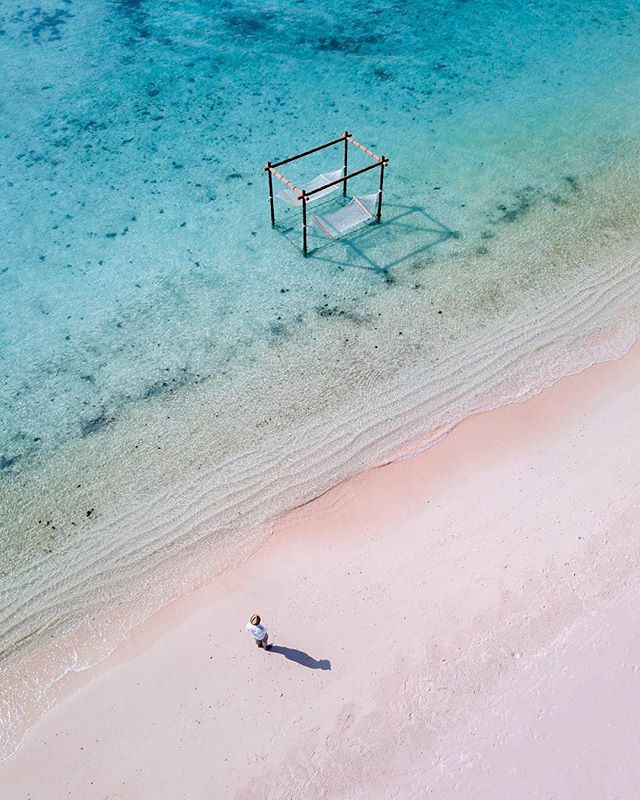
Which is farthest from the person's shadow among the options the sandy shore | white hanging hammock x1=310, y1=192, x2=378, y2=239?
white hanging hammock x1=310, y1=192, x2=378, y2=239

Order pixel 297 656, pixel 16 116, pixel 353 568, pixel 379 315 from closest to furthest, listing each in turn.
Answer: pixel 297 656 → pixel 353 568 → pixel 379 315 → pixel 16 116

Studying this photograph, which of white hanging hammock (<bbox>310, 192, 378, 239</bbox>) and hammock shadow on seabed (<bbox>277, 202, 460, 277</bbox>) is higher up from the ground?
white hanging hammock (<bbox>310, 192, 378, 239</bbox>)

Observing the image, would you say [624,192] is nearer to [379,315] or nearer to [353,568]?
[379,315]

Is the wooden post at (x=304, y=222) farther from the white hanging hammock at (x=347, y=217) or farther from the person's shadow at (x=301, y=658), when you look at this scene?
the person's shadow at (x=301, y=658)

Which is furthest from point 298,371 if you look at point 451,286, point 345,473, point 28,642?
point 28,642

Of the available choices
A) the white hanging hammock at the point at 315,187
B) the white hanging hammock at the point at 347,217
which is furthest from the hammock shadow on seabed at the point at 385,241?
the white hanging hammock at the point at 315,187

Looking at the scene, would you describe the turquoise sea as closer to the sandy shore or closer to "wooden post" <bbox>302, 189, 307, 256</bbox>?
"wooden post" <bbox>302, 189, 307, 256</bbox>
